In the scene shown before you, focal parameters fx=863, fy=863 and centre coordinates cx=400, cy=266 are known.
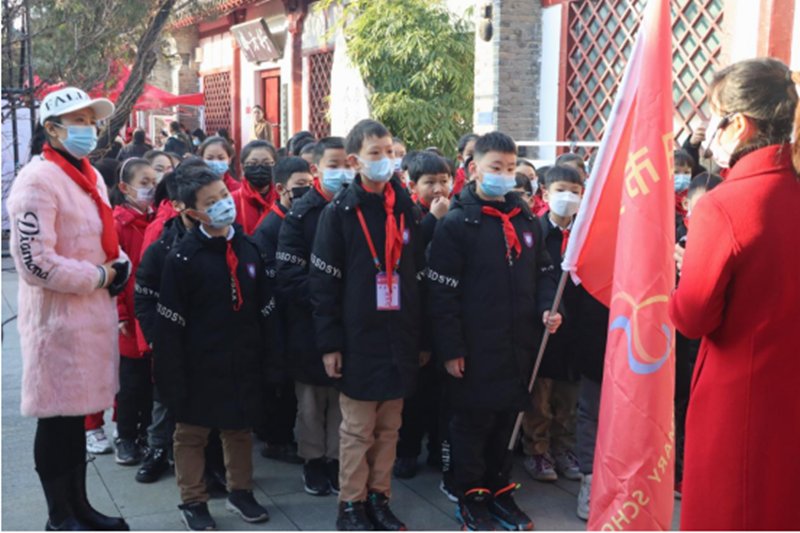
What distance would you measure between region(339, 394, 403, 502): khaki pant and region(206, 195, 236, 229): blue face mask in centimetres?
90

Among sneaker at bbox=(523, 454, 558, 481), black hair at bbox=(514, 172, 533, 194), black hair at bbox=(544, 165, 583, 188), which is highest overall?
black hair at bbox=(544, 165, 583, 188)

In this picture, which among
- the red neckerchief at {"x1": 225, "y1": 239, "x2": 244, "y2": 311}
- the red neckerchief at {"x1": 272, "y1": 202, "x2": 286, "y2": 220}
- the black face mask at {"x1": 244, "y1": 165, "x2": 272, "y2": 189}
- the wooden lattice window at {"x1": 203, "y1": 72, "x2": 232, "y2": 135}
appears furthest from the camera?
the wooden lattice window at {"x1": 203, "y1": 72, "x2": 232, "y2": 135}

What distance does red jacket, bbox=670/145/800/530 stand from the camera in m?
2.35

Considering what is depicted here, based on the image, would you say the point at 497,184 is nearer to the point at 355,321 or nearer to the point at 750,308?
the point at 355,321

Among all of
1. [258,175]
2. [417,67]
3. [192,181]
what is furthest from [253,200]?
[417,67]

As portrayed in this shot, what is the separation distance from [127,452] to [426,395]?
1.59 metres

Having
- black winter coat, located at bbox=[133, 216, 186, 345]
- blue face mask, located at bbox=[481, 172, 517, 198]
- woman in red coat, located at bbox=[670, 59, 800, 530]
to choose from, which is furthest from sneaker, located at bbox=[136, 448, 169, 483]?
woman in red coat, located at bbox=[670, 59, 800, 530]

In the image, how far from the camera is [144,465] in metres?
4.30

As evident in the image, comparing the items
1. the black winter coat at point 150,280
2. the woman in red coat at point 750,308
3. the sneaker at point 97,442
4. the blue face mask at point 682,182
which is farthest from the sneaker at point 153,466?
the blue face mask at point 682,182

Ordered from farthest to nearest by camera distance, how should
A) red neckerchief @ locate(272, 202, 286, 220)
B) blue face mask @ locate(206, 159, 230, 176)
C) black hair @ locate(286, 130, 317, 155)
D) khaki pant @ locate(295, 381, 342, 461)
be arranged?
black hair @ locate(286, 130, 317, 155) < blue face mask @ locate(206, 159, 230, 176) < red neckerchief @ locate(272, 202, 286, 220) < khaki pant @ locate(295, 381, 342, 461)

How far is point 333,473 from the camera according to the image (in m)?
4.24

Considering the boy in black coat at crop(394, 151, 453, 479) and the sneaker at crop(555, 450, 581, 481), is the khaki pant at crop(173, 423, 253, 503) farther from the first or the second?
the sneaker at crop(555, 450, 581, 481)

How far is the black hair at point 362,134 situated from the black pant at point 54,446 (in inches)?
63.4

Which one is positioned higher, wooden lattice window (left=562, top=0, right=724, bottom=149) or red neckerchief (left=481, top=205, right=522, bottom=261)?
wooden lattice window (left=562, top=0, right=724, bottom=149)
